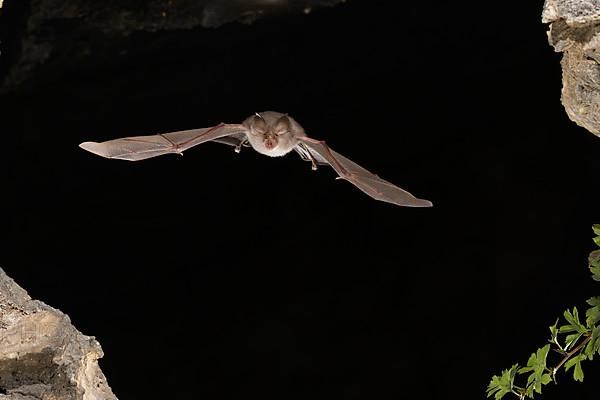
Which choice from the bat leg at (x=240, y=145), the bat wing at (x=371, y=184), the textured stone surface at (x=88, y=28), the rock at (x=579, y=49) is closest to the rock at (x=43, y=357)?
the bat leg at (x=240, y=145)

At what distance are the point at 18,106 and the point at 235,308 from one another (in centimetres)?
141

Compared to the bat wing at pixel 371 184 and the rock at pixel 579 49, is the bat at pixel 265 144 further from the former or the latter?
the rock at pixel 579 49

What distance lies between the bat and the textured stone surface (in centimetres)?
146

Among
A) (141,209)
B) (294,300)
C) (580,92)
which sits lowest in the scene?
(294,300)

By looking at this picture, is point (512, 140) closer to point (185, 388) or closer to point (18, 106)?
point (185, 388)

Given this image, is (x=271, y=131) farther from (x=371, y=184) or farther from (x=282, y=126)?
(x=371, y=184)

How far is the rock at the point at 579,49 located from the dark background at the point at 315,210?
1835 mm

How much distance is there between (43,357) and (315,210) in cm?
275

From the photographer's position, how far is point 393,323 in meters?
4.89

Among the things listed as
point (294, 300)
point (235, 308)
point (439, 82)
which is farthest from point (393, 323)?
point (439, 82)

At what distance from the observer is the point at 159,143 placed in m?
2.62

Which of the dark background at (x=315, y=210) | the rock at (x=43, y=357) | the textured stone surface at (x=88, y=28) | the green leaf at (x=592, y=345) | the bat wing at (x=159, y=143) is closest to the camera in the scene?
the rock at (x=43, y=357)

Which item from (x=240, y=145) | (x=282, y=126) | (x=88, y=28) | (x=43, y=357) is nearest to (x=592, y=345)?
(x=282, y=126)

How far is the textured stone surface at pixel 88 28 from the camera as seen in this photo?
395cm
